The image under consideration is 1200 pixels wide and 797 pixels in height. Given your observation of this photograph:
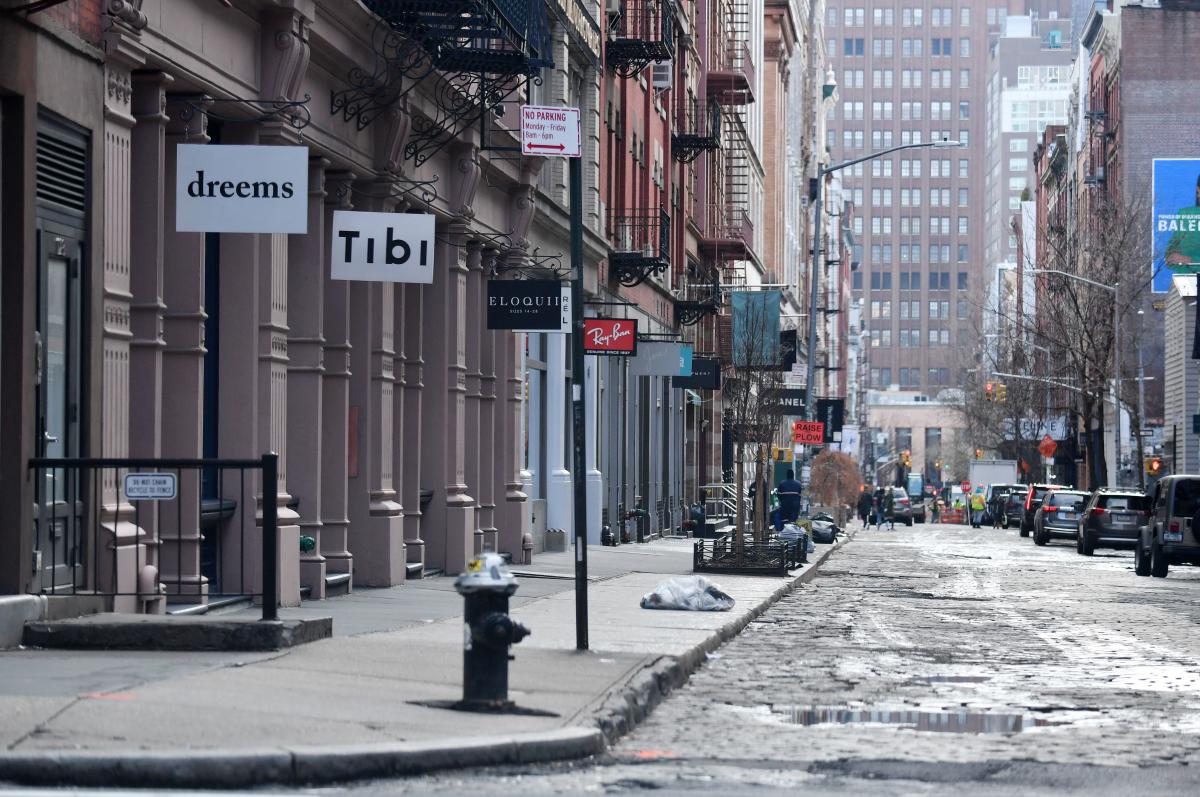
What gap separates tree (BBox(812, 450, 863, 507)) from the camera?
3366 inches

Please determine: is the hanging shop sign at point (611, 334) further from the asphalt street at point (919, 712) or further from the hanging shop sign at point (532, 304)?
the hanging shop sign at point (532, 304)

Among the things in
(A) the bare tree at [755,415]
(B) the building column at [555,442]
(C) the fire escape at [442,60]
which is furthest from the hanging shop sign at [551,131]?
(B) the building column at [555,442]

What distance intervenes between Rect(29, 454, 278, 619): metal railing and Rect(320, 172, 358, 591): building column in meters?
3.74

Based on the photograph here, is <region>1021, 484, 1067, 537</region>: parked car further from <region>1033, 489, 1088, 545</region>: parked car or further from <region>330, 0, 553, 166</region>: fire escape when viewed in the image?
<region>330, 0, 553, 166</region>: fire escape

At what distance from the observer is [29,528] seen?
1326 cm

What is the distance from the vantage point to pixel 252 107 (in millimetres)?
17000

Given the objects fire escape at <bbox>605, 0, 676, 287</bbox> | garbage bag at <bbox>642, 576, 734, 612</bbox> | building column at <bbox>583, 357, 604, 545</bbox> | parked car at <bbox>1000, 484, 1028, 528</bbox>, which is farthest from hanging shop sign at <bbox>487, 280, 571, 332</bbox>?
parked car at <bbox>1000, 484, 1028, 528</bbox>

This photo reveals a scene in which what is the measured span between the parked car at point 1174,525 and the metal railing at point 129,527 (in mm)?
20118

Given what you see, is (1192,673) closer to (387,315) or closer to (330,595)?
(330,595)

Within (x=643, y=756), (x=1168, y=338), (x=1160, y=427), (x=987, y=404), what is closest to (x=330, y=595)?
(x=643, y=756)

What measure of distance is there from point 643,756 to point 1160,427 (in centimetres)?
6930

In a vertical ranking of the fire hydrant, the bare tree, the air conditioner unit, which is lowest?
the fire hydrant

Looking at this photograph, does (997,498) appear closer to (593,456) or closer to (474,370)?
(593,456)

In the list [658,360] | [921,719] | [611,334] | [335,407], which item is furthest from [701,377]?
[921,719]
